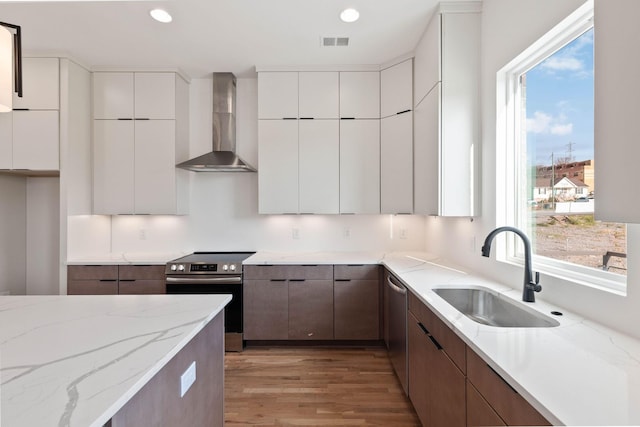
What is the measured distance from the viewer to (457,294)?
1942mm

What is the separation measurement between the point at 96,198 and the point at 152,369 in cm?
313

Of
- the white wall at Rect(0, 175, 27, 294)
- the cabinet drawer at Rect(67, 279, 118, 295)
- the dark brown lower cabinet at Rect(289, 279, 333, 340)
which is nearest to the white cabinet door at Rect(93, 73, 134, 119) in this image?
the white wall at Rect(0, 175, 27, 294)

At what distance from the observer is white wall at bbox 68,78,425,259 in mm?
3561

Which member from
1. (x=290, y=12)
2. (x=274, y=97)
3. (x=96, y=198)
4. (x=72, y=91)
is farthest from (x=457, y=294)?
(x=72, y=91)

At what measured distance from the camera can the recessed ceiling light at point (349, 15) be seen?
230 cm

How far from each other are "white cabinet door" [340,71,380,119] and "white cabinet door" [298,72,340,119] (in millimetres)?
89

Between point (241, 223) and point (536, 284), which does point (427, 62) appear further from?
point (241, 223)

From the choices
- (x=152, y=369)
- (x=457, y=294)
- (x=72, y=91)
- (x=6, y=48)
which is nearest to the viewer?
(x=152, y=369)

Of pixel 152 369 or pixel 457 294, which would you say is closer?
pixel 152 369

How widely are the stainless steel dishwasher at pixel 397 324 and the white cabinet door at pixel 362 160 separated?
883mm

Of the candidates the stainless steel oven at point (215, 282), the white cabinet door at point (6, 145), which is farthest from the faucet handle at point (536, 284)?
the white cabinet door at point (6, 145)

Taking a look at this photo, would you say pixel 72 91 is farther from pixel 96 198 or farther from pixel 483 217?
pixel 483 217

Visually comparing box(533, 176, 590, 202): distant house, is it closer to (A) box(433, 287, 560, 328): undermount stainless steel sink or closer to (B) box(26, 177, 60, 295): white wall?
(A) box(433, 287, 560, 328): undermount stainless steel sink

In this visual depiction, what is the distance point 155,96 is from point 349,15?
7.35ft
